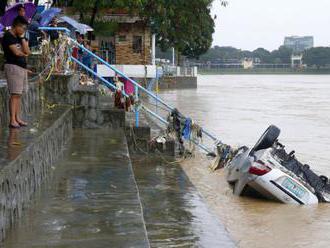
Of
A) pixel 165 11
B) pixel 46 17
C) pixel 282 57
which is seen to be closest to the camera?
pixel 46 17

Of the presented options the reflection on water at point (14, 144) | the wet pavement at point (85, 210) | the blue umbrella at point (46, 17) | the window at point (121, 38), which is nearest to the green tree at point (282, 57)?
the window at point (121, 38)

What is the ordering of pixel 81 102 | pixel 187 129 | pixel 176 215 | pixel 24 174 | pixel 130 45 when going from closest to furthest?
pixel 24 174 → pixel 176 215 → pixel 81 102 → pixel 187 129 → pixel 130 45

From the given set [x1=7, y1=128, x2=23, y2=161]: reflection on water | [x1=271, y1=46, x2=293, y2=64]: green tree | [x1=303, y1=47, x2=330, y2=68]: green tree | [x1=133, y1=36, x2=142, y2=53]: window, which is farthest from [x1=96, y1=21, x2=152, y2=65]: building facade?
[x1=271, y1=46, x2=293, y2=64]: green tree

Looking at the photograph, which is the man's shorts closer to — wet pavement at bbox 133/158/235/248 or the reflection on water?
the reflection on water

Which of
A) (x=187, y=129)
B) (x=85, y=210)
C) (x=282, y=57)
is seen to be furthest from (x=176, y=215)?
(x=282, y=57)

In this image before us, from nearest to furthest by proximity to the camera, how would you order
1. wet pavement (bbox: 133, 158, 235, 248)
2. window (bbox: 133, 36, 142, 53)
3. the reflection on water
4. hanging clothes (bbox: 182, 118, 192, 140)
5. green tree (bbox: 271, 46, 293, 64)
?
1. the reflection on water
2. wet pavement (bbox: 133, 158, 235, 248)
3. hanging clothes (bbox: 182, 118, 192, 140)
4. window (bbox: 133, 36, 142, 53)
5. green tree (bbox: 271, 46, 293, 64)

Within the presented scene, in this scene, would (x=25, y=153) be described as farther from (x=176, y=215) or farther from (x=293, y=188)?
(x=293, y=188)

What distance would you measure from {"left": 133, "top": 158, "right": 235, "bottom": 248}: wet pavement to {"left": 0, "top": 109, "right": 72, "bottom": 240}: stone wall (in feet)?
4.00

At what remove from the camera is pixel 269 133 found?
35.2 feet

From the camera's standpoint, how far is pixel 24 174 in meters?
5.44

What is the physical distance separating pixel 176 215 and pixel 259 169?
2.81 m

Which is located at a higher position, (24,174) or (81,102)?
(81,102)

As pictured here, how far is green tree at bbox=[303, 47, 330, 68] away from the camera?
177250mm

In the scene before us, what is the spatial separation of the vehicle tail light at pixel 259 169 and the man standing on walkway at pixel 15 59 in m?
3.84
